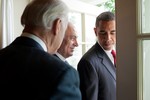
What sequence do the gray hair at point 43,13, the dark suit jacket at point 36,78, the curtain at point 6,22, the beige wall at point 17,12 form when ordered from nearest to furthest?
the dark suit jacket at point 36,78 < the gray hair at point 43,13 < the curtain at point 6,22 < the beige wall at point 17,12

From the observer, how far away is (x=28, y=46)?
923 mm

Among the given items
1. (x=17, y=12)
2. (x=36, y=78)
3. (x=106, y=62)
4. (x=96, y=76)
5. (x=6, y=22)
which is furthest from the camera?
(x=17, y=12)

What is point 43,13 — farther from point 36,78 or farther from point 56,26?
point 36,78

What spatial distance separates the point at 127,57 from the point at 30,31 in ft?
Result: 1.27

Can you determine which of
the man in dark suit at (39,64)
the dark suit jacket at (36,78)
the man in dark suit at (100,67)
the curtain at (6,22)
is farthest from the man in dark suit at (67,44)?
the dark suit jacket at (36,78)

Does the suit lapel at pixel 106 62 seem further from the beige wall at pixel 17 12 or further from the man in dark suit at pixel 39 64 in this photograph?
the beige wall at pixel 17 12

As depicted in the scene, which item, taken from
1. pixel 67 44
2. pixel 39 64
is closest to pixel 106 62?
pixel 67 44

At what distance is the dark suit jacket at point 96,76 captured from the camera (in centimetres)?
148

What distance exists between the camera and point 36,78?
2.62ft

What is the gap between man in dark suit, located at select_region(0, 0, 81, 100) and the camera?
2.57ft

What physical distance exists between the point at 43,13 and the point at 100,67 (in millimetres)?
784

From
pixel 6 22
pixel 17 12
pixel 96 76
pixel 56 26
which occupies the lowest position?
pixel 96 76

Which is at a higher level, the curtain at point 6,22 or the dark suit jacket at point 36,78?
the curtain at point 6,22

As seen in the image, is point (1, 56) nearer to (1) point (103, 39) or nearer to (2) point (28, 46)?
(2) point (28, 46)
